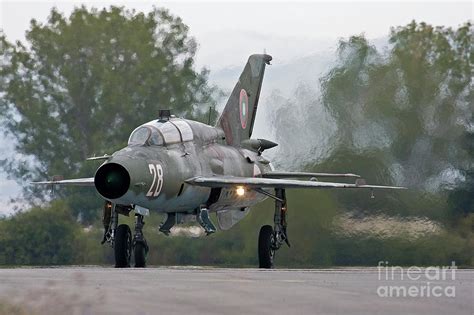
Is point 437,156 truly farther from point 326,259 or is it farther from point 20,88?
point 20,88

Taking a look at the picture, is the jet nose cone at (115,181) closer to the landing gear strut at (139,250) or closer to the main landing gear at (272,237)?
the landing gear strut at (139,250)

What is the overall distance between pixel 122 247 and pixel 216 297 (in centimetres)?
1518

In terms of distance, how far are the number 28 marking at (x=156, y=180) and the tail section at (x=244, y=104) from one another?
6215 mm

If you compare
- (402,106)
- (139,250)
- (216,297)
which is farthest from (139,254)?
(216,297)

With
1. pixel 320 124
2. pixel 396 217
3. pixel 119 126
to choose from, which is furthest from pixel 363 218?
pixel 119 126

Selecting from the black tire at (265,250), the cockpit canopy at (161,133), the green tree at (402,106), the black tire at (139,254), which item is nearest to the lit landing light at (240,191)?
the black tire at (265,250)

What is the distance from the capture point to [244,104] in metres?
35.9

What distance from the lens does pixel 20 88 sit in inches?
2035

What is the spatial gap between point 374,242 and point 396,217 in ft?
3.96

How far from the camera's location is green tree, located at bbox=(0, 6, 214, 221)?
160 feet

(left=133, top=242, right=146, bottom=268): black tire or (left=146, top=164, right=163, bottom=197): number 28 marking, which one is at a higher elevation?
(left=146, top=164, right=163, bottom=197): number 28 marking

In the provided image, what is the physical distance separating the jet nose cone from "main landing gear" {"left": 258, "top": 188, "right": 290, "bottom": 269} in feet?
19.2

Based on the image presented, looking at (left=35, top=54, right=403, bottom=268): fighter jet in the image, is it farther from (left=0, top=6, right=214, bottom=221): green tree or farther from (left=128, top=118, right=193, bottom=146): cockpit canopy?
(left=0, top=6, right=214, bottom=221): green tree

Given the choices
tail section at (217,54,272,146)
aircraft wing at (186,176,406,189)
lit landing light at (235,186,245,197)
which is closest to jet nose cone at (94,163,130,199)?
aircraft wing at (186,176,406,189)
